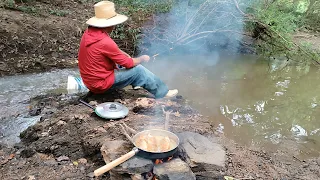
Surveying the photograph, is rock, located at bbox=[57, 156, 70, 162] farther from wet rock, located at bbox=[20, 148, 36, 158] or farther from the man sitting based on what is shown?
the man sitting

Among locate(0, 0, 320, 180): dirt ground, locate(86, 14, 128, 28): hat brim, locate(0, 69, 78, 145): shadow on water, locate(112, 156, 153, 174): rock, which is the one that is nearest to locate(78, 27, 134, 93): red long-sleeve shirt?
locate(86, 14, 128, 28): hat brim

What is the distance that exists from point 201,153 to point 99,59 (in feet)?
6.86

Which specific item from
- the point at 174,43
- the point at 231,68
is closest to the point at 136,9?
Result: the point at 174,43

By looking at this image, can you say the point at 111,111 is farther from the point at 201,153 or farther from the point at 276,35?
the point at 276,35

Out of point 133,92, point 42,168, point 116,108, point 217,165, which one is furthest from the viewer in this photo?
point 133,92

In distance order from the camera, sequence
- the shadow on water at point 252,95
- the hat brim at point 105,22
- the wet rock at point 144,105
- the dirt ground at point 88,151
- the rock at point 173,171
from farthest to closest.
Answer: the shadow on water at point 252,95 → the wet rock at point 144,105 → the hat brim at point 105,22 → the dirt ground at point 88,151 → the rock at point 173,171

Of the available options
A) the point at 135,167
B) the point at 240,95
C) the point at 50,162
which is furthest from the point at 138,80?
the point at 240,95

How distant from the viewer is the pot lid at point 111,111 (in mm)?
4160

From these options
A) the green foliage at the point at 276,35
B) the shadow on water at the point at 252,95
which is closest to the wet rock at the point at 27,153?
the shadow on water at the point at 252,95

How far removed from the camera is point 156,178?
303 cm

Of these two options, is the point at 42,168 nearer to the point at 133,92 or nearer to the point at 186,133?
the point at 186,133

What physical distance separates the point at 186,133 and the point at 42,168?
1771 millimetres

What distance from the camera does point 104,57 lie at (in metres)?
4.54

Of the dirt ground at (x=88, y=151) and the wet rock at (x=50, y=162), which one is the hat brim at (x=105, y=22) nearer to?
the dirt ground at (x=88, y=151)
